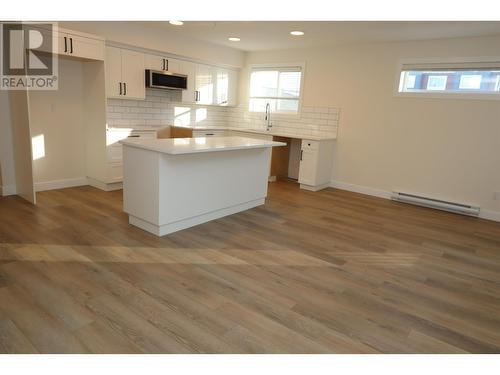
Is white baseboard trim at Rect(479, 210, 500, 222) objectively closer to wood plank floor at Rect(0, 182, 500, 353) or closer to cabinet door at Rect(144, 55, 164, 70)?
wood plank floor at Rect(0, 182, 500, 353)

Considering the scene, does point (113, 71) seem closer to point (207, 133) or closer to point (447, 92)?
point (207, 133)

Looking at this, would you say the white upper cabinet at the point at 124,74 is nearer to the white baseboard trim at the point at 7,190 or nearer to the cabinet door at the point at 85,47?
the cabinet door at the point at 85,47

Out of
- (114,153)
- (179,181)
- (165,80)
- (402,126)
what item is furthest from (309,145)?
(114,153)

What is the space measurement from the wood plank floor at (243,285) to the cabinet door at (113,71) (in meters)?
1.67

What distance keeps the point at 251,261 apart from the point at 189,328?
3.39 ft

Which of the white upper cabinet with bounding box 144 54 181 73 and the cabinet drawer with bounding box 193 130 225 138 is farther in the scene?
the cabinet drawer with bounding box 193 130 225 138

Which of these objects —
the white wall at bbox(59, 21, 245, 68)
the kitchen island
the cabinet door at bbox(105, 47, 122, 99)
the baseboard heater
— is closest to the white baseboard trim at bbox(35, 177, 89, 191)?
the cabinet door at bbox(105, 47, 122, 99)

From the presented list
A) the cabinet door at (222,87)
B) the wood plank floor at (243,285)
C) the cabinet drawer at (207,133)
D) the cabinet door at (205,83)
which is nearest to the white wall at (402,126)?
the wood plank floor at (243,285)

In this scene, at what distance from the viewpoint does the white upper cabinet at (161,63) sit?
5215mm

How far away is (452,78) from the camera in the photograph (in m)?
4.79

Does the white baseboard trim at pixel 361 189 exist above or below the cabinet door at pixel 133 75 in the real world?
below

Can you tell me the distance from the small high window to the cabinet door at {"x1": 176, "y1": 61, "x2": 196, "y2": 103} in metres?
3.41

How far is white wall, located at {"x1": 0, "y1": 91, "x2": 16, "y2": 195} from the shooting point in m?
4.26
